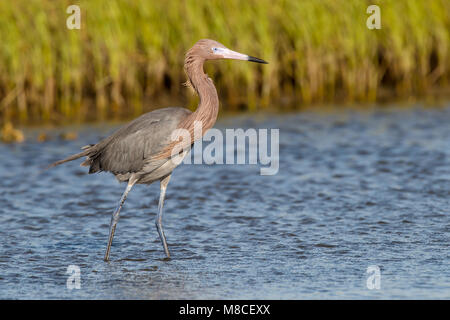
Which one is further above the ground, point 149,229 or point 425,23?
point 425,23

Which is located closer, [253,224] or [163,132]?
[163,132]

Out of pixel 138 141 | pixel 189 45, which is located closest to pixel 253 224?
pixel 138 141

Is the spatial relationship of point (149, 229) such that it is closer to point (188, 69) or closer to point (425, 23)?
point (188, 69)

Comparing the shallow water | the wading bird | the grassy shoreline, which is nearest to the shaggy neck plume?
the wading bird

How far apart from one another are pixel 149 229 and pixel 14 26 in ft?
18.3

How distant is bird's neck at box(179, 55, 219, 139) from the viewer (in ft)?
23.2

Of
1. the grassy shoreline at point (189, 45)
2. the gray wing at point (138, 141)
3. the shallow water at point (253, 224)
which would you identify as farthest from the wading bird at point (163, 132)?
the grassy shoreline at point (189, 45)

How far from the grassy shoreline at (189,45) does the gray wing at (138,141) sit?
5542 millimetres

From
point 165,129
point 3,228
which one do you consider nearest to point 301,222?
point 165,129

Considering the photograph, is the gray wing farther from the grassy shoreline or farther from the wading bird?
the grassy shoreline

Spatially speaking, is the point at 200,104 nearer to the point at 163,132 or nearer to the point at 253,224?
the point at 163,132

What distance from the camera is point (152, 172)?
7.39m

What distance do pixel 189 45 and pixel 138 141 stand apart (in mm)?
6106

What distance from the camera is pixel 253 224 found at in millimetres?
8438
